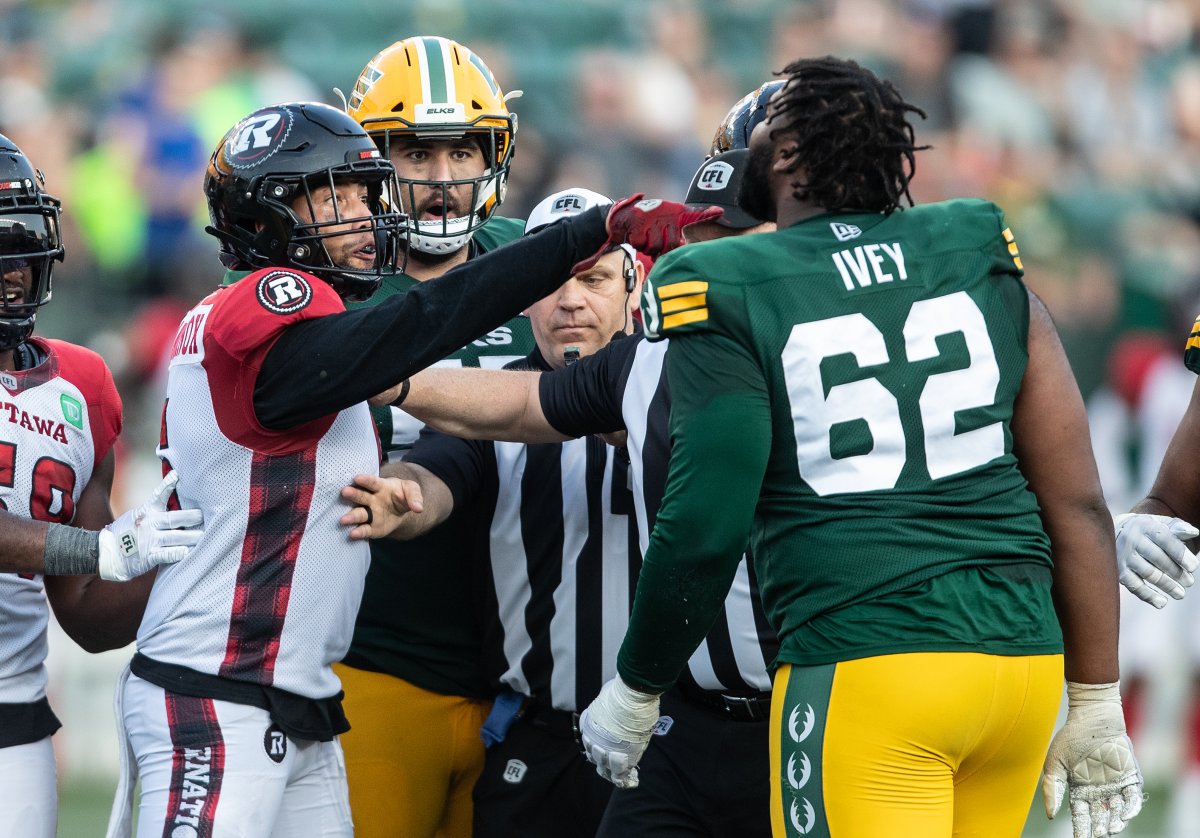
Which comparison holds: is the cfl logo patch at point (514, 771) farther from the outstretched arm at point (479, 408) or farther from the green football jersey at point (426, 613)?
the outstretched arm at point (479, 408)

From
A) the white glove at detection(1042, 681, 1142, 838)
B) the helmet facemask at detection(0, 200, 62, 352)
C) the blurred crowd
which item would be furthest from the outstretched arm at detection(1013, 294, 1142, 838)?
the blurred crowd

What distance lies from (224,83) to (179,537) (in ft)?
25.1

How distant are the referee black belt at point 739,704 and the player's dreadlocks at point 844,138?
121 cm

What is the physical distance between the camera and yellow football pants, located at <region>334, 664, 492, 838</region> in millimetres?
4191

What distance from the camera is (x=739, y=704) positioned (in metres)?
3.67

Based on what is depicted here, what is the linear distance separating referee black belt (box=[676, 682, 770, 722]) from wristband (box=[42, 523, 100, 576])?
4.48ft

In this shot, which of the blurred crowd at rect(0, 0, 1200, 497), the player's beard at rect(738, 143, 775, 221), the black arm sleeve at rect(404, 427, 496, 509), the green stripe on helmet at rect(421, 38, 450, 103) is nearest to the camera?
the player's beard at rect(738, 143, 775, 221)

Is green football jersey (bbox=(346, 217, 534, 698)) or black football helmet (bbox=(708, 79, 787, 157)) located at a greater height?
black football helmet (bbox=(708, 79, 787, 157))

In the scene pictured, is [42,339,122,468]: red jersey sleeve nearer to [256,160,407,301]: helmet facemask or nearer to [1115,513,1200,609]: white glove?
[256,160,407,301]: helmet facemask

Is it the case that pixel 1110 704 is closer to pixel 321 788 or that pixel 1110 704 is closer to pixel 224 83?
pixel 321 788

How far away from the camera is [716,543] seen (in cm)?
288

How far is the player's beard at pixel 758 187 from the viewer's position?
3.10 m

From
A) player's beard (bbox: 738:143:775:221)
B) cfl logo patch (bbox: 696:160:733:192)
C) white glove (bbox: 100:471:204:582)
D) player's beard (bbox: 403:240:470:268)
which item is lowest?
white glove (bbox: 100:471:204:582)

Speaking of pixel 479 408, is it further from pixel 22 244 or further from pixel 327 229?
pixel 22 244
